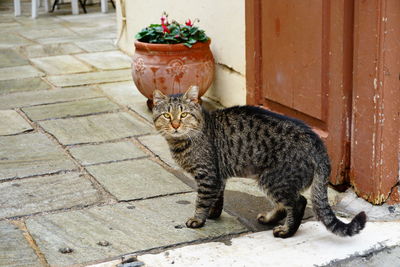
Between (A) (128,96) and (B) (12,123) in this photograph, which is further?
(A) (128,96)

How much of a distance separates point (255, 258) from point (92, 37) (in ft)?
21.0

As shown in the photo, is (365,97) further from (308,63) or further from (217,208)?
(217,208)

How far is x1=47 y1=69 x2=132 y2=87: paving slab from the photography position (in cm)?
684

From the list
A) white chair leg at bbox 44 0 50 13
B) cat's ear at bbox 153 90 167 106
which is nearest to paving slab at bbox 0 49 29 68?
white chair leg at bbox 44 0 50 13

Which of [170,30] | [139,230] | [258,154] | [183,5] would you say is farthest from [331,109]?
[183,5]

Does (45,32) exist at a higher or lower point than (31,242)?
higher

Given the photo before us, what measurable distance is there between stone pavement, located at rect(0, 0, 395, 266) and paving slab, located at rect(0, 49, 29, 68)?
122 millimetres

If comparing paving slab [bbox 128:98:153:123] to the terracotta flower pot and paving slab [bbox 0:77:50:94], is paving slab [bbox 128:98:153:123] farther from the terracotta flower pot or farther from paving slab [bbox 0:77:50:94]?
paving slab [bbox 0:77:50:94]

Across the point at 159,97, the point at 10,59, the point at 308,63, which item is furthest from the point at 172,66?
the point at 10,59

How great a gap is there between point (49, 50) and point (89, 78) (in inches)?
59.8

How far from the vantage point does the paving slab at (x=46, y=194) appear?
3.92 meters

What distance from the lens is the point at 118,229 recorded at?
3.61m

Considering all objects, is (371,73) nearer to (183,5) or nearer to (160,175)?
(160,175)

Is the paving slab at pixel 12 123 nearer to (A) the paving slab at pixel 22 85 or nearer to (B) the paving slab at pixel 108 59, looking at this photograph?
(A) the paving slab at pixel 22 85
